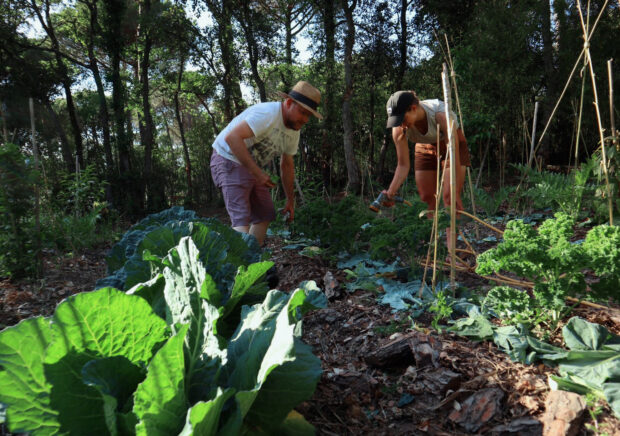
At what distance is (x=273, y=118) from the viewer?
310 cm

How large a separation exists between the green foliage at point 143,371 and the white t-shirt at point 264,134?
209 cm

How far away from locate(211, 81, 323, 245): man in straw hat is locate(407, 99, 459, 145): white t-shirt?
2.74 ft

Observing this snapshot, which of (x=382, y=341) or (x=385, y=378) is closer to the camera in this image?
(x=385, y=378)

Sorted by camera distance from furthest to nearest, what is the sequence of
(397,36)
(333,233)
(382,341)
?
1. (397,36)
2. (333,233)
3. (382,341)

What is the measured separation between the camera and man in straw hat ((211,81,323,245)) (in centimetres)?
303

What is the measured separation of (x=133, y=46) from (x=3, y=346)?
1419 centimetres

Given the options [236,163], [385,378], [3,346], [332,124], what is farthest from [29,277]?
[332,124]

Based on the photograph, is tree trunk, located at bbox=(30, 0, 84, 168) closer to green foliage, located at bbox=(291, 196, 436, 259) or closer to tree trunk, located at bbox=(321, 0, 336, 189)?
tree trunk, located at bbox=(321, 0, 336, 189)

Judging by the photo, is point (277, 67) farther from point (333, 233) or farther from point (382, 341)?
point (382, 341)

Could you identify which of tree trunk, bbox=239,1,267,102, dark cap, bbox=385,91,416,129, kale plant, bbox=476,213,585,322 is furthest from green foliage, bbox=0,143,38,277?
tree trunk, bbox=239,1,267,102

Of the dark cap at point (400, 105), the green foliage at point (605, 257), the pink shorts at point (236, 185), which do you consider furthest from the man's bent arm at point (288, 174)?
the green foliage at point (605, 257)

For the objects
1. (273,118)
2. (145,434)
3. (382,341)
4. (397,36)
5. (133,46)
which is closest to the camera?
(145,434)

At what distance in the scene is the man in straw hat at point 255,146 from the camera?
3029mm

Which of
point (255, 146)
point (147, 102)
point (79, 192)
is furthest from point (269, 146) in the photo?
point (147, 102)
